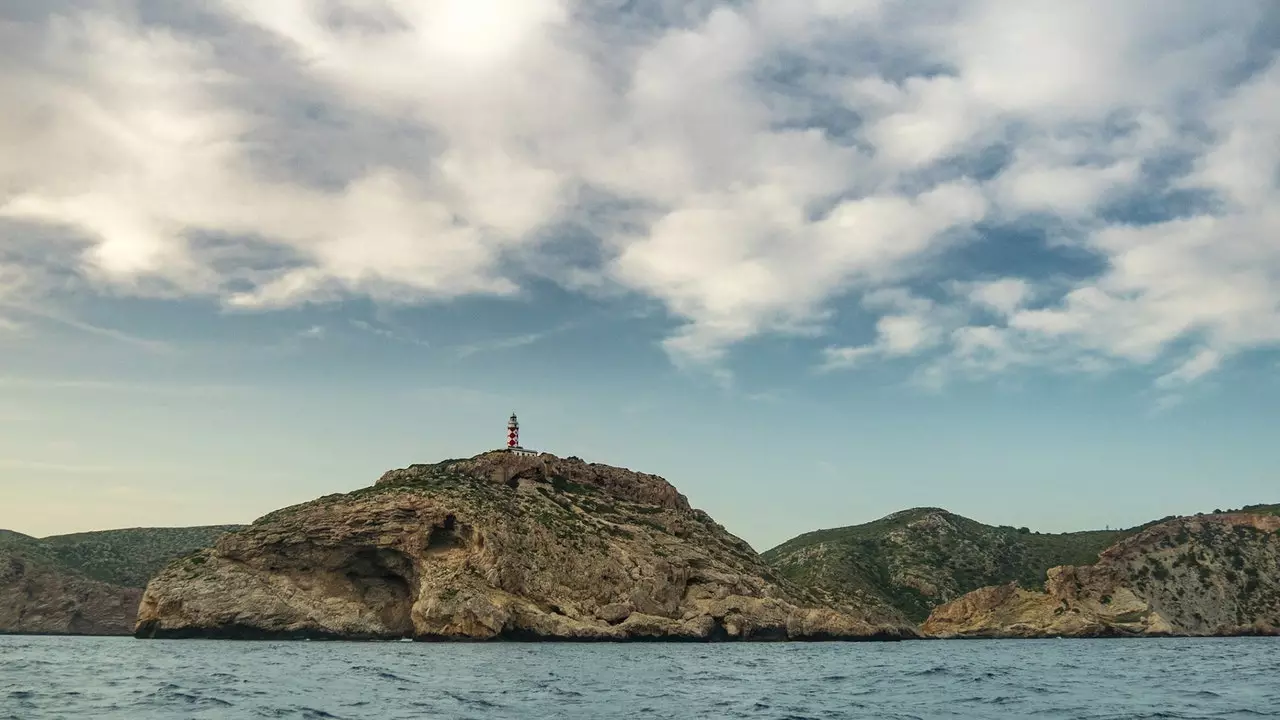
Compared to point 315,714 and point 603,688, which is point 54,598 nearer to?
point 603,688

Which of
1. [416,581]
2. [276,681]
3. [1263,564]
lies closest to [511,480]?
[416,581]

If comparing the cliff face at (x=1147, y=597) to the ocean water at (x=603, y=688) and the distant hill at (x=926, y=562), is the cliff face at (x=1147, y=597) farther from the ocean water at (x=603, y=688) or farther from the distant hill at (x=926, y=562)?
the ocean water at (x=603, y=688)

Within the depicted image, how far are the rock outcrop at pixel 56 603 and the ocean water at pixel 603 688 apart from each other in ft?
341

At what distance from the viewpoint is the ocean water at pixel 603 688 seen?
30047mm

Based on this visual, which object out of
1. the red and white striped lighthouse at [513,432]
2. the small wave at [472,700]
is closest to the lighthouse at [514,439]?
the red and white striped lighthouse at [513,432]

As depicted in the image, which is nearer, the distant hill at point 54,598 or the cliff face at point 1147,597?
the cliff face at point 1147,597

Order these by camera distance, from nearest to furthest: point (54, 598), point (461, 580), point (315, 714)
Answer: point (315, 714)
point (461, 580)
point (54, 598)

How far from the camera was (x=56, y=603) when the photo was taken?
151625 mm

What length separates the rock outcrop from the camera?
5891 inches

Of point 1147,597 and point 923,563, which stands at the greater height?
point 923,563

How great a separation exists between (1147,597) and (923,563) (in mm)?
49281

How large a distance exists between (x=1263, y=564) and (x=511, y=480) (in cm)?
12049

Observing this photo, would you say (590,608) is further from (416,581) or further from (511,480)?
(511,480)

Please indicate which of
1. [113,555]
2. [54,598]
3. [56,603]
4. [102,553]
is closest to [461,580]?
[56,603]
